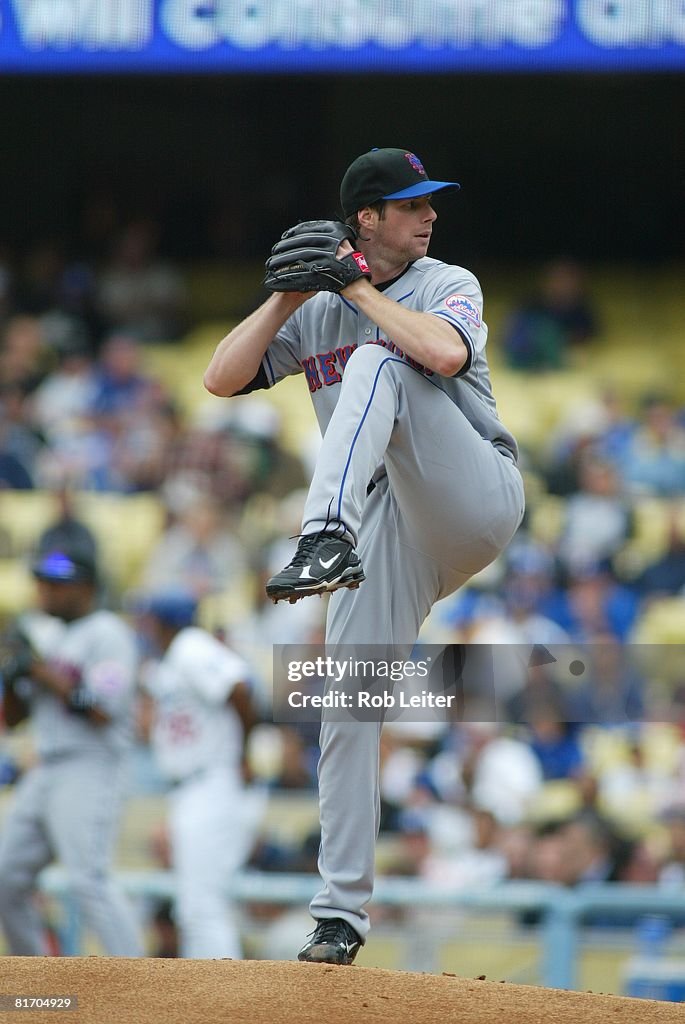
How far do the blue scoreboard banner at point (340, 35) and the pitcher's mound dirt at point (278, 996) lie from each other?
208 inches

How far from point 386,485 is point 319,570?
0.51m

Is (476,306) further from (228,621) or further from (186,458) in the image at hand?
(186,458)

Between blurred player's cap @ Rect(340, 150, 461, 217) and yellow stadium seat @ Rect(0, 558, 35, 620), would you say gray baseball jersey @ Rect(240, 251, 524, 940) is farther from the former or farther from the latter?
yellow stadium seat @ Rect(0, 558, 35, 620)

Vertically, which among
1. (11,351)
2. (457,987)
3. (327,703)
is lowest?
(457,987)

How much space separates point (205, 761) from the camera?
5500mm

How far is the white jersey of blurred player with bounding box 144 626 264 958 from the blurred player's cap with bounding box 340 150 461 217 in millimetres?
2546

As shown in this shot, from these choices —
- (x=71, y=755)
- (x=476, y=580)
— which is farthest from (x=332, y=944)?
(x=476, y=580)

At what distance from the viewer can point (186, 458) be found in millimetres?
8102

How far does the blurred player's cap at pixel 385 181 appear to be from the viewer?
3.19m

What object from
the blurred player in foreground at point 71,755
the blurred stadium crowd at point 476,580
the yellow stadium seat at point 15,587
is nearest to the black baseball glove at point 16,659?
the blurred player in foreground at point 71,755

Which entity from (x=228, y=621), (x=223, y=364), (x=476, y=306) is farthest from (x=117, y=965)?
(x=228, y=621)

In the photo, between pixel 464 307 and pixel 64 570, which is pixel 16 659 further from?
pixel 464 307

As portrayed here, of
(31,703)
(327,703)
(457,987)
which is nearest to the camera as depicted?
(457,987)

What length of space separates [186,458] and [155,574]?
2.60 feet
